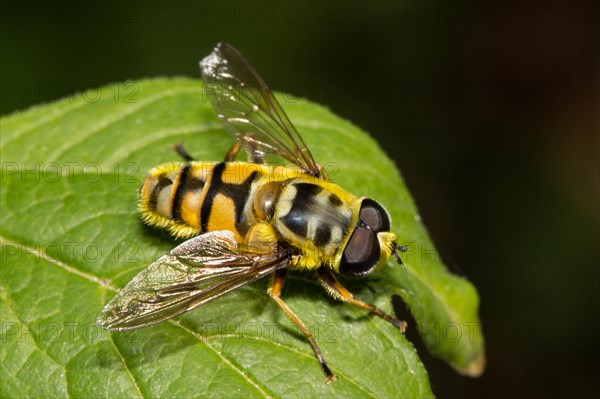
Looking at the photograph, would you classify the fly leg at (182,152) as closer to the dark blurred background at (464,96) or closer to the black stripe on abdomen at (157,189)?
the black stripe on abdomen at (157,189)

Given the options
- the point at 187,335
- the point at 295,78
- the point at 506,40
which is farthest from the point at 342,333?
the point at 506,40

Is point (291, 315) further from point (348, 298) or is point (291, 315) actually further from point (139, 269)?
point (139, 269)

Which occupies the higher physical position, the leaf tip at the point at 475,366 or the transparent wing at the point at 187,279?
the transparent wing at the point at 187,279

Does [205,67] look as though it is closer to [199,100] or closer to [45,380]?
[199,100]

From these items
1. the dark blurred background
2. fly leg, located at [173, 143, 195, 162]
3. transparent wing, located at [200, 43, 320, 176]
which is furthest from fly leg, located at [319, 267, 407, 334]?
the dark blurred background

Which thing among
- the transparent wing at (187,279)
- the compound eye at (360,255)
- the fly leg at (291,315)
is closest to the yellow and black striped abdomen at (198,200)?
the transparent wing at (187,279)

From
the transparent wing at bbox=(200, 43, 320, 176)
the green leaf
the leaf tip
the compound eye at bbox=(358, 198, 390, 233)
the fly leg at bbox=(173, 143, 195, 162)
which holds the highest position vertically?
the transparent wing at bbox=(200, 43, 320, 176)

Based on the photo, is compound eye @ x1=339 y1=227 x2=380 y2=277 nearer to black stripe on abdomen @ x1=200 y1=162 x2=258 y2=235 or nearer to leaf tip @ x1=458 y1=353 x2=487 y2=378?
black stripe on abdomen @ x1=200 y1=162 x2=258 y2=235
